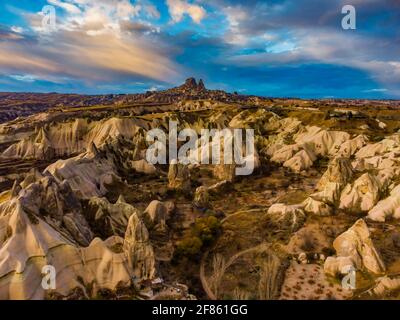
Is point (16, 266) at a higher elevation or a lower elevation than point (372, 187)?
lower

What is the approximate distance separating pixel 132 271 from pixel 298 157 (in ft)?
221

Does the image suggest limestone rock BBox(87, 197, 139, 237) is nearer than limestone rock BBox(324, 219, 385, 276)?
No

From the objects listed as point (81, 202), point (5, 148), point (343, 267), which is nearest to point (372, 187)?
point (343, 267)

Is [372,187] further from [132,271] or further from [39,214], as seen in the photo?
[39,214]

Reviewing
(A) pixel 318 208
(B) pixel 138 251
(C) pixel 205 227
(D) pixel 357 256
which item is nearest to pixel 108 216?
(B) pixel 138 251

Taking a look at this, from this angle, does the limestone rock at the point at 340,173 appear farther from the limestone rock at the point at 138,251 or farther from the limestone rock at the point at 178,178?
the limestone rock at the point at 138,251

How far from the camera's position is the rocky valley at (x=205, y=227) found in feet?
109

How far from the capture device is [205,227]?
167 feet

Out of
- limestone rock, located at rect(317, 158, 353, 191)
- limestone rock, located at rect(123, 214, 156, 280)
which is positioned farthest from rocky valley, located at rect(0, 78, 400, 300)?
limestone rock, located at rect(317, 158, 353, 191)

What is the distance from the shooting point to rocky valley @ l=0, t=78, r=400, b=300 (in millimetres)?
33156

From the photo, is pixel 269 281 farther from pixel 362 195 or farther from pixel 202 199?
pixel 362 195

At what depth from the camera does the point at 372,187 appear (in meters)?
59.4

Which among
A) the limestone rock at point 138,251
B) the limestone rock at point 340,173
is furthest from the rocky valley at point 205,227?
the limestone rock at point 340,173

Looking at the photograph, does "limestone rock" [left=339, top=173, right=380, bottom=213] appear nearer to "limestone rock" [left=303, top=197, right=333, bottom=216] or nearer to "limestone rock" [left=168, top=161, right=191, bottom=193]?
"limestone rock" [left=303, top=197, right=333, bottom=216]
